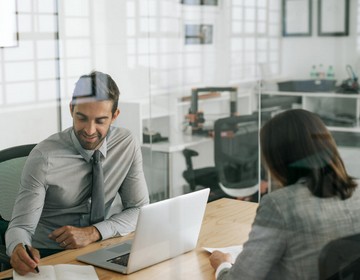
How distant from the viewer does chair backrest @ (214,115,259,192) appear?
125 inches

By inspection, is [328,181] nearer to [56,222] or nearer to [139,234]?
[139,234]

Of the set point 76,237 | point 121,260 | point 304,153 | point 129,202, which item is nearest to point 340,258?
point 304,153

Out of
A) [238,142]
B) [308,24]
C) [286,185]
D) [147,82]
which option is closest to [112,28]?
[147,82]

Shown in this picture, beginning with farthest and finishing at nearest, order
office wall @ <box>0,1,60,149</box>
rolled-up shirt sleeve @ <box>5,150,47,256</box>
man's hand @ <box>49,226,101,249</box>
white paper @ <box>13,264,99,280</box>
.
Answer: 1. office wall @ <box>0,1,60,149</box>
2. rolled-up shirt sleeve @ <box>5,150,47,256</box>
3. man's hand @ <box>49,226,101,249</box>
4. white paper @ <box>13,264,99,280</box>

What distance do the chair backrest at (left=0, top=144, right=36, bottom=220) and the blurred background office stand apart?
39cm

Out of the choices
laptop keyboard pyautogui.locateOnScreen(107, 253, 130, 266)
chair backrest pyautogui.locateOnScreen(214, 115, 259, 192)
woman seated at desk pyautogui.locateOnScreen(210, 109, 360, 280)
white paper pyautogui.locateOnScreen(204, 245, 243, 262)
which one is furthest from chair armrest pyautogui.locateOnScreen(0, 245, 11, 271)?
chair backrest pyautogui.locateOnScreen(214, 115, 259, 192)

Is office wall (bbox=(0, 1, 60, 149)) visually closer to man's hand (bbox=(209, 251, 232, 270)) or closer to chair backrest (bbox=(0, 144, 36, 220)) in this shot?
chair backrest (bbox=(0, 144, 36, 220))

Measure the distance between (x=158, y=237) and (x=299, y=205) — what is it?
43cm

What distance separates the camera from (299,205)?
50.4 inches

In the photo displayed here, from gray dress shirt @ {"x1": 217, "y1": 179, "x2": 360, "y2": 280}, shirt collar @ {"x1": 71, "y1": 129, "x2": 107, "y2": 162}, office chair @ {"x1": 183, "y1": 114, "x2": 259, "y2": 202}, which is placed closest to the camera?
gray dress shirt @ {"x1": 217, "y1": 179, "x2": 360, "y2": 280}

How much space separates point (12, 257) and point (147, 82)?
154cm

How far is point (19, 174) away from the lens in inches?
81.3

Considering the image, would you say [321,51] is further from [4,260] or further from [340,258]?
[4,260]

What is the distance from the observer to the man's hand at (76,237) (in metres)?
1.76
